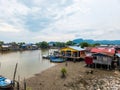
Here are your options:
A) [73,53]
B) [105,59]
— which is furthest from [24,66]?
[105,59]

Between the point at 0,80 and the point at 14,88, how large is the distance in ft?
7.33

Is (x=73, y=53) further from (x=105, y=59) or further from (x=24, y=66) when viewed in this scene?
(x=24, y=66)

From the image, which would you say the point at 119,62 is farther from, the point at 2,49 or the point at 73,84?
the point at 2,49

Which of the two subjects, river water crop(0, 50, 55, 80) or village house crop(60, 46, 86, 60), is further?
village house crop(60, 46, 86, 60)

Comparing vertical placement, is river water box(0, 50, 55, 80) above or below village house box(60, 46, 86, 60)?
below

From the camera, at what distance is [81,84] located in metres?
17.4

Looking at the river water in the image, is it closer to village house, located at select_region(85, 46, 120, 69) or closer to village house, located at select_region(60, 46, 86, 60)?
village house, located at select_region(60, 46, 86, 60)

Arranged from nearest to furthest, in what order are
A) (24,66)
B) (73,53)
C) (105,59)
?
(105,59) → (24,66) → (73,53)

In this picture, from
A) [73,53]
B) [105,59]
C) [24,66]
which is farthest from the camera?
[73,53]

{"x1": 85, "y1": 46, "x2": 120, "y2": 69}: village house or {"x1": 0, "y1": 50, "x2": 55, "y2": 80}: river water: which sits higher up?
{"x1": 85, "y1": 46, "x2": 120, "y2": 69}: village house

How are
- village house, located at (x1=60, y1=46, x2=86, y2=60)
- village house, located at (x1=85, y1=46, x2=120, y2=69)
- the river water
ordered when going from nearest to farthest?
1. the river water
2. village house, located at (x1=85, y1=46, x2=120, y2=69)
3. village house, located at (x1=60, y1=46, x2=86, y2=60)

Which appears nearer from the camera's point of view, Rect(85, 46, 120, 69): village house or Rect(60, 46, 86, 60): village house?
Rect(85, 46, 120, 69): village house

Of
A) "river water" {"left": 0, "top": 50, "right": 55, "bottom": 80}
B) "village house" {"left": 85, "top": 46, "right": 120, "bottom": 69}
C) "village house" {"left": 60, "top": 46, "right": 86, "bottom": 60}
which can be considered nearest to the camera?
"river water" {"left": 0, "top": 50, "right": 55, "bottom": 80}

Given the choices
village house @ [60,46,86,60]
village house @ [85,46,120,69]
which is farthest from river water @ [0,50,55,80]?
village house @ [85,46,120,69]
